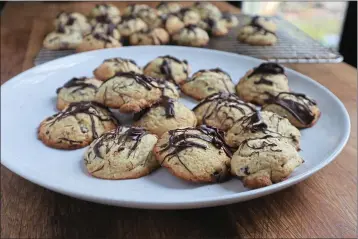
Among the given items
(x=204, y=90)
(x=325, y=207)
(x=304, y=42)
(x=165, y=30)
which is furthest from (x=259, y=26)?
(x=325, y=207)

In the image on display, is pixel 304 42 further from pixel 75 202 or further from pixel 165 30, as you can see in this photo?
pixel 75 202

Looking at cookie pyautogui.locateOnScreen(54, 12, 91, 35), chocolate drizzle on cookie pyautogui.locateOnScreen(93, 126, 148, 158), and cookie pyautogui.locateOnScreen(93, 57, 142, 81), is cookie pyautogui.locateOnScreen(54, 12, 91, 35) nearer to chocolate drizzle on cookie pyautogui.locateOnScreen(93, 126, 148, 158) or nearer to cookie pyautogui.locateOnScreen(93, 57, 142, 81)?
cookie pyautogui.locateOnScreen(93, 57, 142, 81)

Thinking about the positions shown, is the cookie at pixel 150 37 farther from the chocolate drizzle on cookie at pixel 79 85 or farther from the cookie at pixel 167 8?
the chocolate drizzle on cookie at pixel 79 85

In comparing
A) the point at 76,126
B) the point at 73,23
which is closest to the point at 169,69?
the point at 76,126

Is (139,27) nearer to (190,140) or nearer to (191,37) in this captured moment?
(191,37)

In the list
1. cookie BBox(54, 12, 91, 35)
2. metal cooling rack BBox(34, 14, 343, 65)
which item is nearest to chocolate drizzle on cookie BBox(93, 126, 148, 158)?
metal cooling rack BBox(34, 14, 343, 65)

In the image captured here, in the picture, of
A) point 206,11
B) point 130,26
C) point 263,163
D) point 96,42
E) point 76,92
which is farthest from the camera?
point 206,11

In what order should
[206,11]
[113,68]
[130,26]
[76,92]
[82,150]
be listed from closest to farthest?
[82,150] < [76,92] < [113,68] < [130,26] < [206,11]
